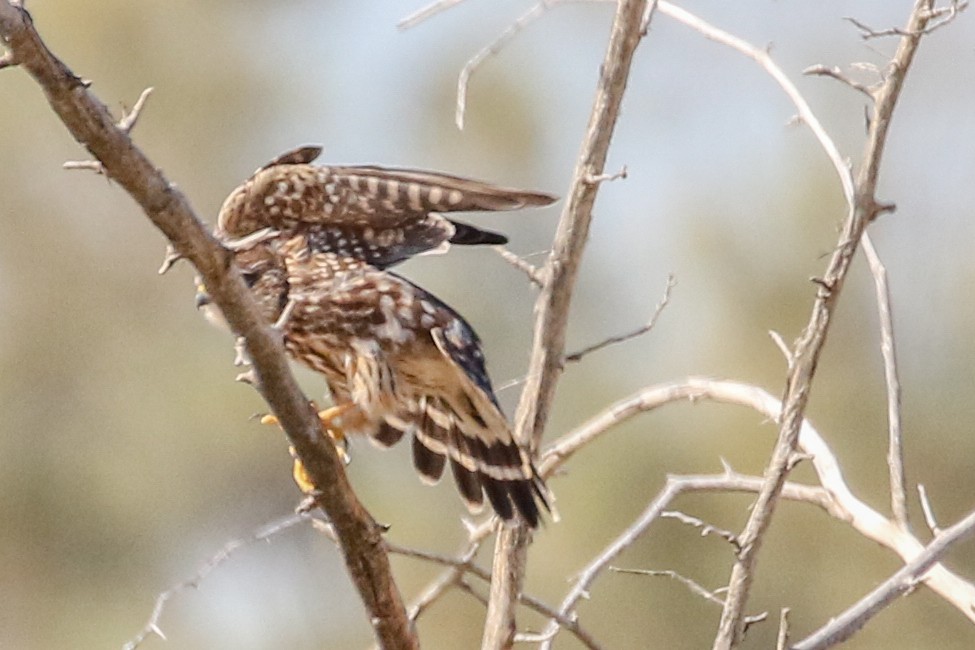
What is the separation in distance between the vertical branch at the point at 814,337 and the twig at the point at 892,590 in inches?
4.4

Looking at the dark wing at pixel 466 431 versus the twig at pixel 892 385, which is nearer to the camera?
the twig at pixel 892 385

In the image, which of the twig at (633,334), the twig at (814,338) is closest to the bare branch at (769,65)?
the twig at (814,338)

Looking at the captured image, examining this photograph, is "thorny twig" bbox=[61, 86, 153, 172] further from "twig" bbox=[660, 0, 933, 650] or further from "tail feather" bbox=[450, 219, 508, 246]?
"tail feather" bbox=[450, 219, 508, 246]

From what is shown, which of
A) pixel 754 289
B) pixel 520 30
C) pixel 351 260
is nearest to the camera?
pixel 520 30

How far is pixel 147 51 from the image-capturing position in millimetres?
12086

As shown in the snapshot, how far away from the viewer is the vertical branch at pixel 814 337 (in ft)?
7.10

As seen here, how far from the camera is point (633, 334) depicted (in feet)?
8.63

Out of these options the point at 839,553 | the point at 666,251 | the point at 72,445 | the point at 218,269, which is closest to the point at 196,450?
the point at 72,445

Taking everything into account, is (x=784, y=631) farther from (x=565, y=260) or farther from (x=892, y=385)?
(x=565, y=260)

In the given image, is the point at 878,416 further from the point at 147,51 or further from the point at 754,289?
the point at 147,51

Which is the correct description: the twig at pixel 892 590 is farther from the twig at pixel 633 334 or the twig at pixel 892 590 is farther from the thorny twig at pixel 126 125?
the thorny twig at pixel 126 125

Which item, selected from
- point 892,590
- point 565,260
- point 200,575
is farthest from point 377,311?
point 892,590

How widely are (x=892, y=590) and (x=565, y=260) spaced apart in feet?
2.41

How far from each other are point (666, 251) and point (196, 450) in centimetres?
398
